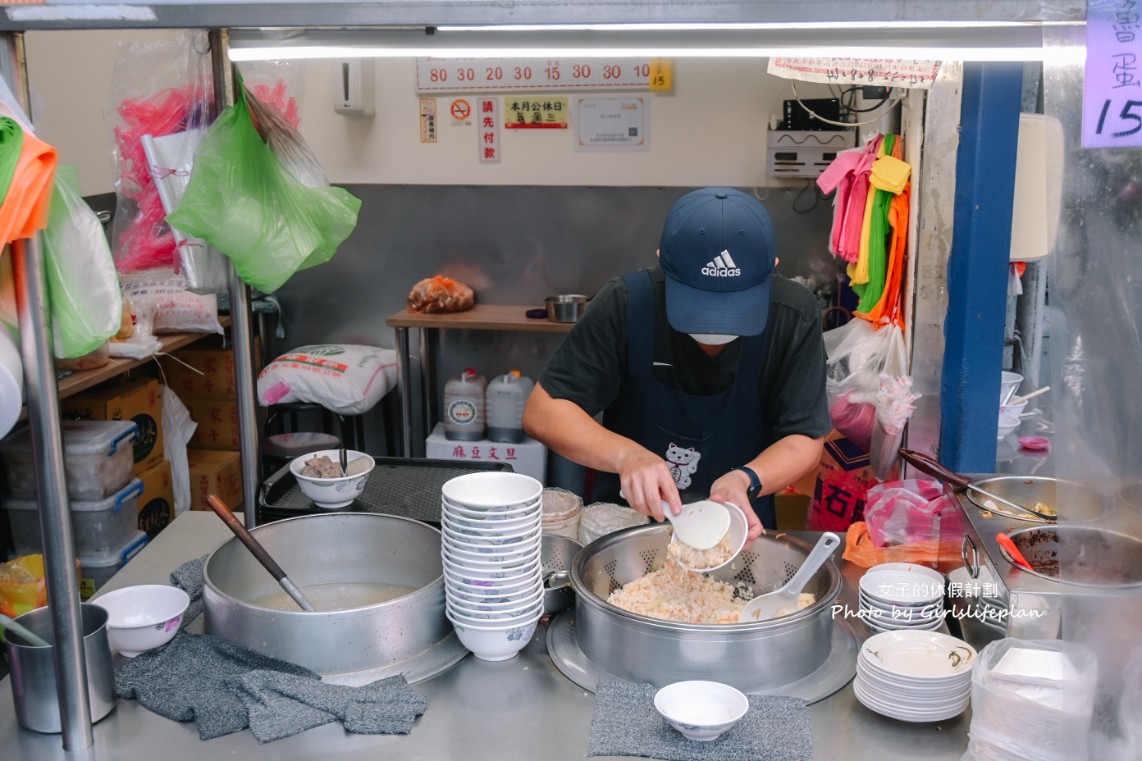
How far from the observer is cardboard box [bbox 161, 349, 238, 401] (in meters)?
5.37

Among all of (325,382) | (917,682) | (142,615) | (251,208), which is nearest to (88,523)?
(325,382)

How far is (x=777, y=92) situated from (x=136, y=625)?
4.62 metres

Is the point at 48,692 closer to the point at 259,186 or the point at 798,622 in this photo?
the point at 259,186

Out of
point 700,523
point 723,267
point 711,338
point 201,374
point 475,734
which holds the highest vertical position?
point 723,267

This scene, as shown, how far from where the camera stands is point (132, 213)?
2281 mm

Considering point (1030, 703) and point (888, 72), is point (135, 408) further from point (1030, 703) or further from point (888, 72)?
point (1030, 703)

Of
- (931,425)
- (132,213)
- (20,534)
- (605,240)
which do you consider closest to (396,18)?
(132,213)

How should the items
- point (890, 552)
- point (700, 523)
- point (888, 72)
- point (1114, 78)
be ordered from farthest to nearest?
point (888, 72), point (890, 552), point (700, 523), point (1114, 78)

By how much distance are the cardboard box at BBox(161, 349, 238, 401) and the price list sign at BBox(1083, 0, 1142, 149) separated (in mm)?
4763

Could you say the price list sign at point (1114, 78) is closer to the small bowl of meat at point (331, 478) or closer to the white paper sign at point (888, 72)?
the small bowl of meat at point (331, 478)

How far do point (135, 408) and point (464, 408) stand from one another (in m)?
1.70

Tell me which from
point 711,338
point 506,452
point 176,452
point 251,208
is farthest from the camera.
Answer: point 506,452

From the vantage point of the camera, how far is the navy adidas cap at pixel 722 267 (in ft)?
7.49

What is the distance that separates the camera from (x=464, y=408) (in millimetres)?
5621
